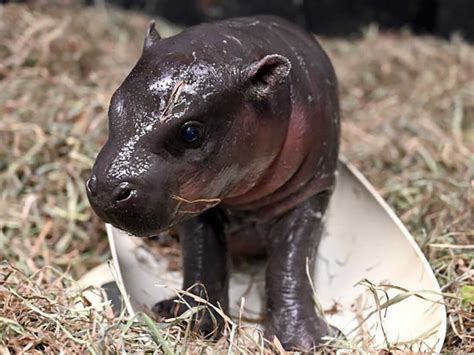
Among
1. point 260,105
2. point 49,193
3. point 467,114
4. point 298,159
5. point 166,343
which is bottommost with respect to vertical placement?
point 467,114

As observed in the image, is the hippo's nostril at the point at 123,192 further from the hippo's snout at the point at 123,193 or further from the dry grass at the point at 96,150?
the dry grass at the point at 96,150

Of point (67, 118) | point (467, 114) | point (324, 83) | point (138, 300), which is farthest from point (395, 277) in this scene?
point (467, 114)

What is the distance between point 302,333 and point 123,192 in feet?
1.57

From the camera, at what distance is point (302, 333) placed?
153 centimetres

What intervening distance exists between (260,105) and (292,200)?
28cm

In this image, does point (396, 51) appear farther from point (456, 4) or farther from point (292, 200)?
point (292, 200)

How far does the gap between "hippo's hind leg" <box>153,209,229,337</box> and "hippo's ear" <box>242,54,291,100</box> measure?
335 mm

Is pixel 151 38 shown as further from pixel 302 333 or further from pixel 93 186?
pixel 302 333

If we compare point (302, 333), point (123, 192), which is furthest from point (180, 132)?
point (302, 333)

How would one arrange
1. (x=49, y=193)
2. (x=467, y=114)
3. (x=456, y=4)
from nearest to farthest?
1. (x=49, y=193)
2. (x=467, y=114)
3. (x=456, y=4)

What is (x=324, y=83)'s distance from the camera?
1.64 meters

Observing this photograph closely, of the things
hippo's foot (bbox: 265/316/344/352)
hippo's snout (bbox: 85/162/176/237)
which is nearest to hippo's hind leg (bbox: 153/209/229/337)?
hippo's foot (bbox: 265/316/344/352)

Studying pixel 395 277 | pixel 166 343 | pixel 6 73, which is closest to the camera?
pixel 166 343

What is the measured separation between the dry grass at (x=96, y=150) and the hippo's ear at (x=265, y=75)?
16.3 inches
